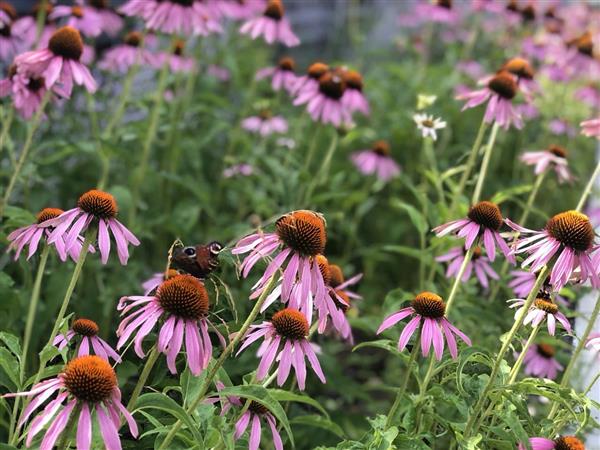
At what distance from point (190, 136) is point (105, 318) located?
1.18m

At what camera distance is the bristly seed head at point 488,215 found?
1618mm

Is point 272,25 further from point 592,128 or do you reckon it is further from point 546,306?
point 546,306

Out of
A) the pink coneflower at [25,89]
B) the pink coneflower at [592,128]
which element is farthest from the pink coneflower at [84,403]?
the pink coneflower at [592,128]

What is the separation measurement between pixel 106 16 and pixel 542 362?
213cm

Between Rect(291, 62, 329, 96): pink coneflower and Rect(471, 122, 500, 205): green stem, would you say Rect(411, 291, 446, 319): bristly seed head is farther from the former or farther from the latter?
Rect(291, 62, 329, 96): pink coneflower

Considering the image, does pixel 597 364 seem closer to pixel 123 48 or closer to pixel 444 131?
pixel 444 131

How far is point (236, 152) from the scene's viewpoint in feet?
12.4

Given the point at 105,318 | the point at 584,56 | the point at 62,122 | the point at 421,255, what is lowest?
the point at 105,318

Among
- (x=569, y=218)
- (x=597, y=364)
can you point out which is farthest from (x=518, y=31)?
(x=569, y=218)

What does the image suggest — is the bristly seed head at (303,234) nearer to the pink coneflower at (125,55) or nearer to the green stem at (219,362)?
the green stem at (219,362)

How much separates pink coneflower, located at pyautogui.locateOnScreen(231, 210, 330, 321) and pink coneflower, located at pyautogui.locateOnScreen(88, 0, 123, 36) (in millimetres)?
2179

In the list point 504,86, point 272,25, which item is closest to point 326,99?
point 272,25

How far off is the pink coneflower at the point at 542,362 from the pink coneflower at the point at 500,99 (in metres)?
0.67

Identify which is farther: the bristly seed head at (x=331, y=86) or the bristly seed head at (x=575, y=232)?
the bristly seed head at (x=331, y=86)
